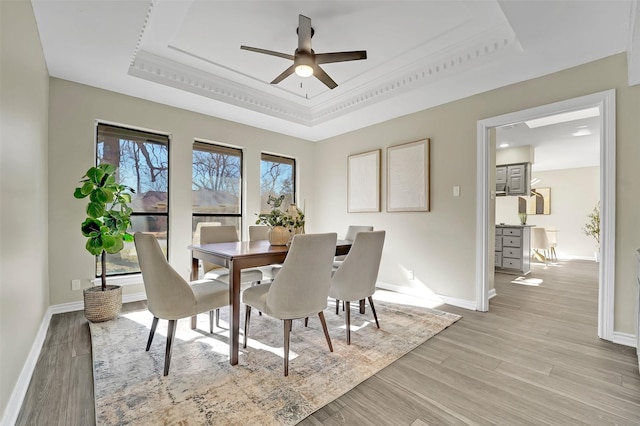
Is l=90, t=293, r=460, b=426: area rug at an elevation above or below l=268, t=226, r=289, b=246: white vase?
below

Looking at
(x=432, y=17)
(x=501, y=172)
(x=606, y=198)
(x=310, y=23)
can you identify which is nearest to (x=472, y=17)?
(x=432, y=17)

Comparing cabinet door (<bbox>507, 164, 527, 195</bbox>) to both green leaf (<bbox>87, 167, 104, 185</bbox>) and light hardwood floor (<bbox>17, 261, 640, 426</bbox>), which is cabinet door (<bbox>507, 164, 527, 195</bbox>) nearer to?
light hardwood floor (<bbox>17, 261, 640, 426</bbox>)

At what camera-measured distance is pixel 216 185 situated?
437cm

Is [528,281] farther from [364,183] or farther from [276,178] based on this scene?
[276,178]

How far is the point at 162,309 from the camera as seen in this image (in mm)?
1977

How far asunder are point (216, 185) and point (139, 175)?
3.35 feet

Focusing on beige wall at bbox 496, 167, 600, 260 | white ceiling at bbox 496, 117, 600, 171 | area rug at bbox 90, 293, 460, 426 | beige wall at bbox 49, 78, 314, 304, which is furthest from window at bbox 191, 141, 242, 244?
beige wall at bbox 496, 167, 600, 260

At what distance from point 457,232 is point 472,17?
225 centimetres

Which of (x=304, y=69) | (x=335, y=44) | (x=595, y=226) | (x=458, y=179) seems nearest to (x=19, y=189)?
(x=304, y=69)

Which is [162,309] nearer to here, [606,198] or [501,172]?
[606,198]

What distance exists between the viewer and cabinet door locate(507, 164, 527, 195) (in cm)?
608

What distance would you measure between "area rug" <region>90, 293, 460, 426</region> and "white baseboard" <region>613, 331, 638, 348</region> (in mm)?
1329

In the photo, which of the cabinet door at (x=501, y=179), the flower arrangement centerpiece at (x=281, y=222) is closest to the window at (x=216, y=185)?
the flower arrangement centerpiece at (x=281, y=222)

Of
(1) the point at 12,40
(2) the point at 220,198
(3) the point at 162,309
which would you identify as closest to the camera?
(1) the point at 12,40
